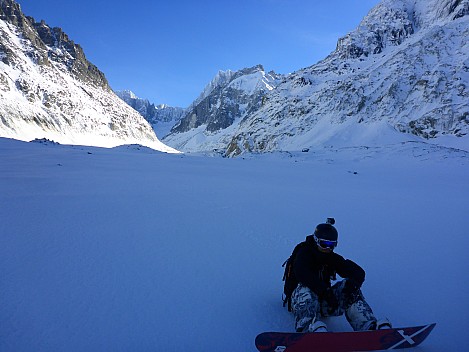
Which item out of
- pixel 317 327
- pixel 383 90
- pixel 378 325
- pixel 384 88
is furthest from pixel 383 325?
pixel 384 88

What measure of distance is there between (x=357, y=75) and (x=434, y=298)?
70.7 meters

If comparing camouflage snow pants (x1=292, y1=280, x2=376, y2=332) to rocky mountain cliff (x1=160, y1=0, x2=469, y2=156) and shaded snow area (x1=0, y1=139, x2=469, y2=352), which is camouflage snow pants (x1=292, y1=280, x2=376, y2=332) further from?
rocky mountain cliff (x1=160, y1=0, x2=469, y2=156)

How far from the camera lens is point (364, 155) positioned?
29.5 meters

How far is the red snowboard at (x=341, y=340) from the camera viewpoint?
2.77 metres

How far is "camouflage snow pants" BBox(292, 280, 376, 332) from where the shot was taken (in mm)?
3213

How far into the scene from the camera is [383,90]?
56.2 meters

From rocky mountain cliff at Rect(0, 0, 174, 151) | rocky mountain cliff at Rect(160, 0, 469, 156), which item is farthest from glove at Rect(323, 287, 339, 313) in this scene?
rocky mountain cliff at Rect(0, 0, 174, 151)

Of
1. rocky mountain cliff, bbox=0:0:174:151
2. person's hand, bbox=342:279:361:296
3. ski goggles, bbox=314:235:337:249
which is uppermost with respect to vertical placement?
rocky mountain cliff, bbox=0:0:174:151

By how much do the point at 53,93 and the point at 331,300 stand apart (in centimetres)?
9756

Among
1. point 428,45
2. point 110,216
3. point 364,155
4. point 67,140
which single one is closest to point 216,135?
point 67,140

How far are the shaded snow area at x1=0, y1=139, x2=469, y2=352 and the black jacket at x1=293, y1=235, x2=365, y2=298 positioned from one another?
582 millimetres

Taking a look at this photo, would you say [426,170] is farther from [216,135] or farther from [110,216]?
[216,135]

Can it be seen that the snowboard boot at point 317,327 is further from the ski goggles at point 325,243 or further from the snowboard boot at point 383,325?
the ski goggles at point 325,243

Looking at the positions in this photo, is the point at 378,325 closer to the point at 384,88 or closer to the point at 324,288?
the point at 324,288
